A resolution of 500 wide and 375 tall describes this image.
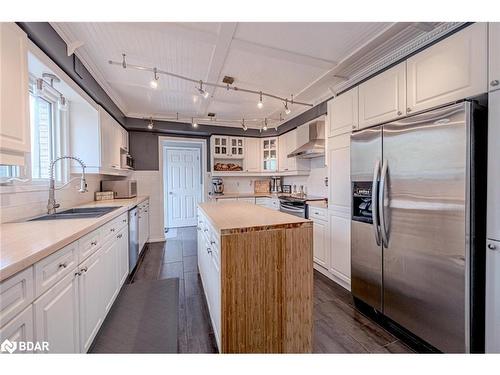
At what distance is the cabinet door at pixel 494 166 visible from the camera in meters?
1.27

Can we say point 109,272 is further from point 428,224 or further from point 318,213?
point 428,224

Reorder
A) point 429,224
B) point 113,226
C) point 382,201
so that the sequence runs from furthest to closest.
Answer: point 113,226, point 382,201, point 429,224

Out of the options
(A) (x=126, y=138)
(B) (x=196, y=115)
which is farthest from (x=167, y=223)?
(B) (x=196, y=115)

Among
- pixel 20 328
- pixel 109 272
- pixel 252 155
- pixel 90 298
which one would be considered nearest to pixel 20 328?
pixel 20 328

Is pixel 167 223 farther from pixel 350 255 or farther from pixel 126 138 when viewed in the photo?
pixel 350 255

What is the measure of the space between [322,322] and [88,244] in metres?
2.00

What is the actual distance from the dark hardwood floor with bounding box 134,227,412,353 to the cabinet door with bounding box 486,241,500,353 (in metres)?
0.49

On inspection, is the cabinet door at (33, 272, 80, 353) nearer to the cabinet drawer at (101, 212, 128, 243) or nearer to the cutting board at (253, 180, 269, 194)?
the cabinet drawer at (101, 212, 128, 243)

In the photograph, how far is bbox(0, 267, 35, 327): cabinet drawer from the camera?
81 cm

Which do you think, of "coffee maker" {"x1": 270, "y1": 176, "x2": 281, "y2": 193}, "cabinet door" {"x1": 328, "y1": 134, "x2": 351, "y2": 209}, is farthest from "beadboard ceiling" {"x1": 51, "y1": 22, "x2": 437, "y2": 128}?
"coffee maker" {"x1": 270, "y1": 176, "x2": 281, "y2": 193}

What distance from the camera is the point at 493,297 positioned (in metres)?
1.29

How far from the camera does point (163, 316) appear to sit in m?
2.04

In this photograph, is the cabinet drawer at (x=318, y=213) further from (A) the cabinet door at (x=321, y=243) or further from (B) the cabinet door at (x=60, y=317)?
(B) the cabinet door at (x=60, y=317)
